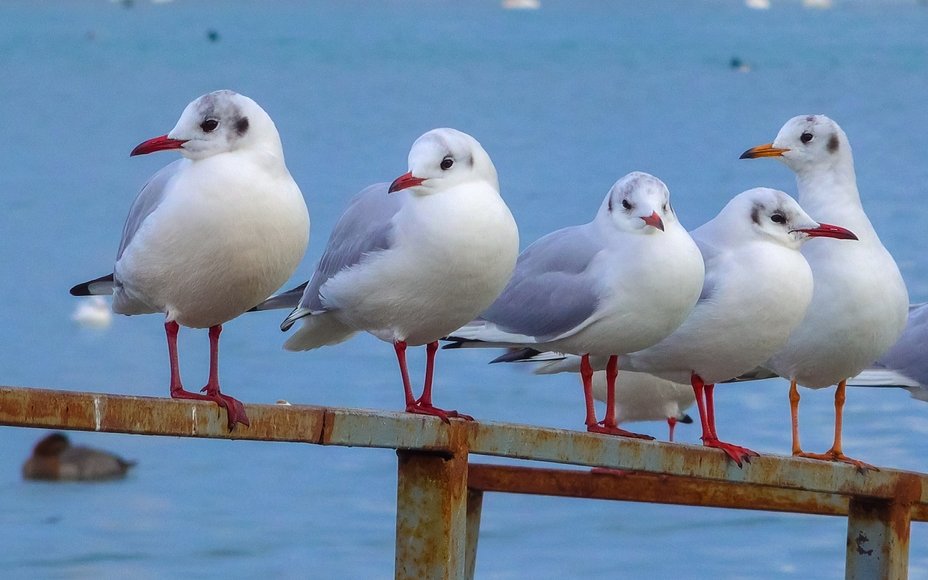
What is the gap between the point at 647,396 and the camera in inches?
318

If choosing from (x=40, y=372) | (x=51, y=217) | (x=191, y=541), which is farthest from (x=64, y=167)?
(x=191, y=541)

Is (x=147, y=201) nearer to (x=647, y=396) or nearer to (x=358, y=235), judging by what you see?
(x=358, y=235)

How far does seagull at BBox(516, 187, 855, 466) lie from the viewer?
5.96 metres

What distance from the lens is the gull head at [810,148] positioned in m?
6.79

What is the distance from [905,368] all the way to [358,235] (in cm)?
266

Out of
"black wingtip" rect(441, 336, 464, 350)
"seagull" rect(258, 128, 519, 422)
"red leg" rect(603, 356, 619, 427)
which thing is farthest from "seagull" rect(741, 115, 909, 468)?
"seagull" rect(258, 128, 519, 422)

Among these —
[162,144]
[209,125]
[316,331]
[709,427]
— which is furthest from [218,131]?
[709,427]

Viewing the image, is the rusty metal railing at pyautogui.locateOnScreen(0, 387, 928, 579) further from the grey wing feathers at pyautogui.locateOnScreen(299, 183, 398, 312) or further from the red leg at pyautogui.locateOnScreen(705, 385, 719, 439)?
the grey wing feathers at pyautogui.locateOnScreen(299, 183, 398, 312)

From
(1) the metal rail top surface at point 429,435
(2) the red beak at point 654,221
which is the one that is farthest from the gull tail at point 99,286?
(2) the red beak at point 654,221

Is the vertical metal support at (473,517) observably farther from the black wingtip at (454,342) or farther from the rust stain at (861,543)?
the rust stain at (861,543)

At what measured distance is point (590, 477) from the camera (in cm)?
648

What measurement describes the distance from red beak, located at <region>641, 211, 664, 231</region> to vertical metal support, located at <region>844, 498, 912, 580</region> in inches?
47.6

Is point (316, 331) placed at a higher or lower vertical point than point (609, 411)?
higher

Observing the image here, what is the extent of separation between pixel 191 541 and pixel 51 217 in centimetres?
1719
